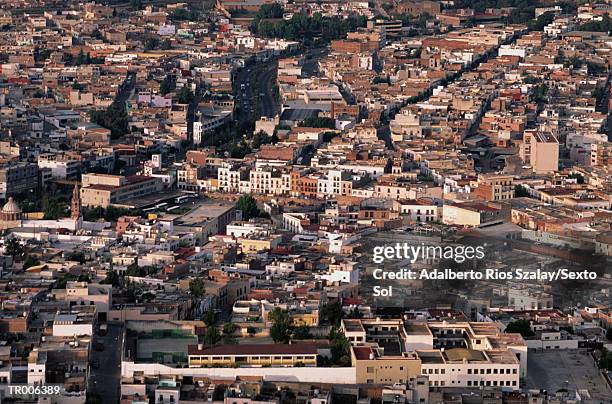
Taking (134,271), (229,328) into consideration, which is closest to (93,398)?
(229,328)

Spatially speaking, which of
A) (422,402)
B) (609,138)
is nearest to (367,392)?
(422,402)

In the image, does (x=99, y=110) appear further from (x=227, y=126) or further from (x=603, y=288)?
(x=603, y=288)

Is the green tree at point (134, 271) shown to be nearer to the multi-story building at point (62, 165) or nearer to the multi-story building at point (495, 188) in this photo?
the multi-story building at point (495, 188)

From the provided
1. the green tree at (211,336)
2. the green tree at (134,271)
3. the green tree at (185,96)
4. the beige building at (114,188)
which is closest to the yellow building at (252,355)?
the green tree at (211,336)

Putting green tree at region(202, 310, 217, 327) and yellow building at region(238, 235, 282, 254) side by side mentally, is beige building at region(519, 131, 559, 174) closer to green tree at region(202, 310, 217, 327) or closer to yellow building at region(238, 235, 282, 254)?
yellow building at region(238, 235, 282, 254)

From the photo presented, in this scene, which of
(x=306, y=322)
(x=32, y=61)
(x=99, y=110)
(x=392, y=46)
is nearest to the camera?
(x=306, y=322)

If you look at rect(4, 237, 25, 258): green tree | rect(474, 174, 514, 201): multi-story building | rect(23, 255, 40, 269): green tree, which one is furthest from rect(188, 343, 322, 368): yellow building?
rect(474, 174, 514, 201): multi-story building

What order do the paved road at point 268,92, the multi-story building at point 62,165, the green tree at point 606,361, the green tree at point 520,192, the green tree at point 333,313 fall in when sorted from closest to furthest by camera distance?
the green tree at point 606,361, the green tree at point 333,313, the green tree at point 520,192, the multi-story building at point 62,165, the paved road at point 268,92
